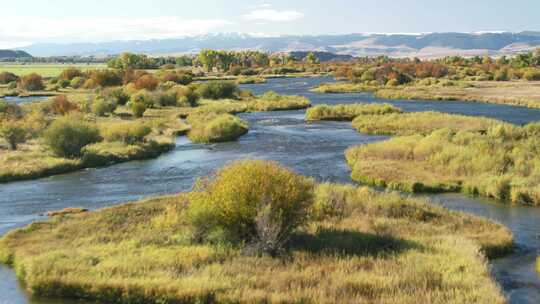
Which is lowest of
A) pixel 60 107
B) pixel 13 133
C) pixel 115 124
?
pixel 60 107

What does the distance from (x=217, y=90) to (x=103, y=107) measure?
2369 centimetres

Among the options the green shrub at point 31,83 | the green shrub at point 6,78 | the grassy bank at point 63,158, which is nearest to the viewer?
the grassy bank at point 63,158

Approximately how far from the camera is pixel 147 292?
696 inches

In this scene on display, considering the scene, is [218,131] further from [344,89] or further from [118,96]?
[344,89]

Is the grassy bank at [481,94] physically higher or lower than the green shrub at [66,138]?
lower

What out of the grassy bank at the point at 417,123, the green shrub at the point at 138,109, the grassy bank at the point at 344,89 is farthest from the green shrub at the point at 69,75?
the grassy bank at the point at 417,123

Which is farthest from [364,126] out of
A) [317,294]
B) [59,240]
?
[317,294]

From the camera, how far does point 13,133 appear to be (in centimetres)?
4756

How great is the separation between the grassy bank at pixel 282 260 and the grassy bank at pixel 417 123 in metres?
28.5

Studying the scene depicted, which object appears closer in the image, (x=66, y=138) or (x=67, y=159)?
(x=67, y=159)

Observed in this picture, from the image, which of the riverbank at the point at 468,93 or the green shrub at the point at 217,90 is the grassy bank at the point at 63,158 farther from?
the riverbank at the point at 468,93

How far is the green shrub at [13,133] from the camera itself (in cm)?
4728

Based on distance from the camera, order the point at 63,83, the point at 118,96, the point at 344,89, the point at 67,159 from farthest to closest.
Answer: the point at 63,83 < the point at 344,89 < the point at 118,96 < the point at 67,159

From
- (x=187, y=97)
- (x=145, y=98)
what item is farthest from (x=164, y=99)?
(x=145, y=98)
